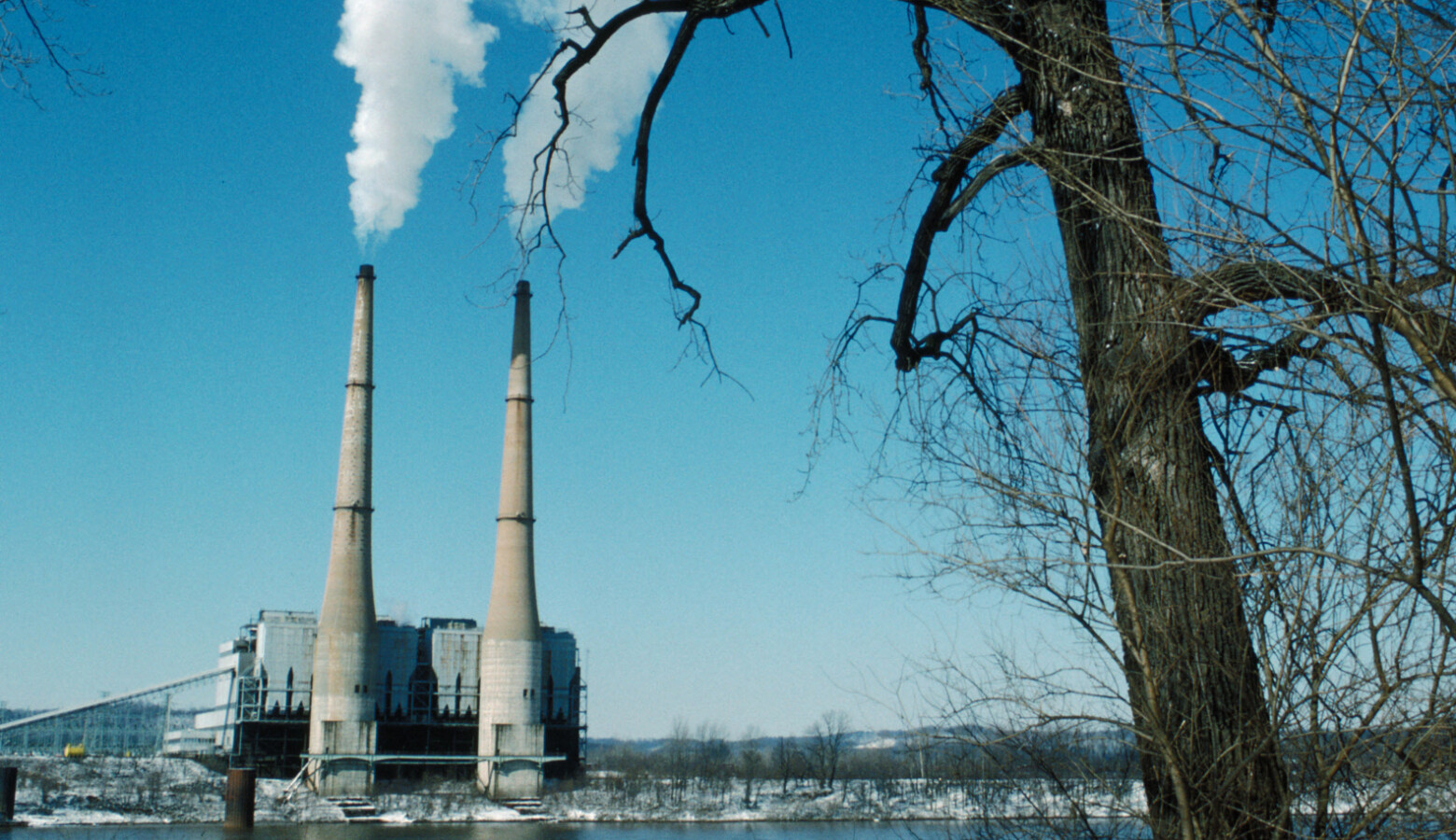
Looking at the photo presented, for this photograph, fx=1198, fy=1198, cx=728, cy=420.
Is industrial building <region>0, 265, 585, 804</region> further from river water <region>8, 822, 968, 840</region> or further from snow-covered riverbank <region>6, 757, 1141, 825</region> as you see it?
river water <region>8, 822, 968, 840</region>

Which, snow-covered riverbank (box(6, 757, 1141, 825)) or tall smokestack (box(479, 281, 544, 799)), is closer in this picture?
snow-covered riverbank (box(6, 757, 1141, 825))

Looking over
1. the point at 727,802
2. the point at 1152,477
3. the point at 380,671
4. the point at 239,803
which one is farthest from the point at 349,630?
the point at 1152,477

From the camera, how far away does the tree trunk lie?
306 cm

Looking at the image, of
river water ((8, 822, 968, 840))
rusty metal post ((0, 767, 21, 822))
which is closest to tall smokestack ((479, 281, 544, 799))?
river water ((8, 822, 968, 840))

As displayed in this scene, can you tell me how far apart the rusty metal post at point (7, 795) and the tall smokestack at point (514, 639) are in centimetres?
1312

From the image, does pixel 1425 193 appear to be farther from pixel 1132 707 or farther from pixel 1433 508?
pixel 1132 707

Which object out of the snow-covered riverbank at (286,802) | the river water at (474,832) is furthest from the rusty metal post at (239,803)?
the snow-covered riverbank at (286,802)

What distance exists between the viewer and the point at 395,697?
41750 millimetres

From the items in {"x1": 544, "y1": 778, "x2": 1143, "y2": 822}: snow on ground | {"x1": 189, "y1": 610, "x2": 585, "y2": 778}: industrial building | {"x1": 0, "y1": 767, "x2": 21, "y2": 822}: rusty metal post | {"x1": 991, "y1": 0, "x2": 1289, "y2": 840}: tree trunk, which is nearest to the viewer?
{"x1": 991, "y1": 0, "x2": 1289, "y2": 840}: tree trunk

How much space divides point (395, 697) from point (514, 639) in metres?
6.66

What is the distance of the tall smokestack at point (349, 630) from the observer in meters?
37.2

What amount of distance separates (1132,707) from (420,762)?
4109 cm

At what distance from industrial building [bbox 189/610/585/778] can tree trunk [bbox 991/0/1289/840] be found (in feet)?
124

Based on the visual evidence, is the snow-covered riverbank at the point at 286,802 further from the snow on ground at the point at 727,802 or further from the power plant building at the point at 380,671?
the power plant building at the point at 380,671
